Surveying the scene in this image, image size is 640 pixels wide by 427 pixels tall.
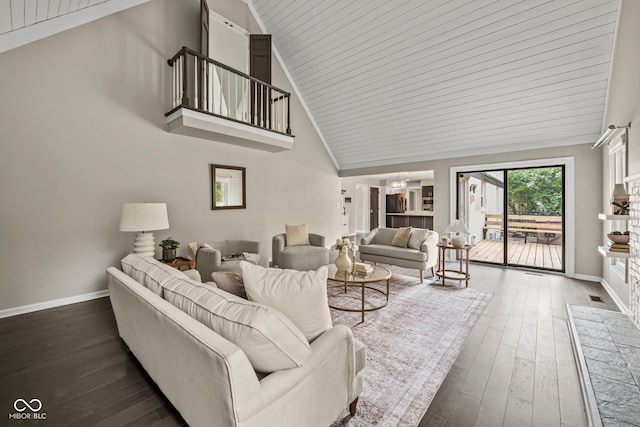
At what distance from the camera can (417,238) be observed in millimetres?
4648

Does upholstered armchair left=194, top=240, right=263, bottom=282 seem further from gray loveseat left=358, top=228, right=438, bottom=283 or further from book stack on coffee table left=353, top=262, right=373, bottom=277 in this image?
gray loveseat left=358, top=228, right=438, bottom=283

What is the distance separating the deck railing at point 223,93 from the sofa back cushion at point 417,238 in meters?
2.97

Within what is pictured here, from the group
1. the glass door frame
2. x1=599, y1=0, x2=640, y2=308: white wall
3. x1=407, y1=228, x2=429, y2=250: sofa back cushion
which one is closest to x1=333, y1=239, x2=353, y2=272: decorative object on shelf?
x1=407, y1=228, x2=429, y2=250: sofa back cushion

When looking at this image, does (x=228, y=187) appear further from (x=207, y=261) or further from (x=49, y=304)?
(x=49, y=304)

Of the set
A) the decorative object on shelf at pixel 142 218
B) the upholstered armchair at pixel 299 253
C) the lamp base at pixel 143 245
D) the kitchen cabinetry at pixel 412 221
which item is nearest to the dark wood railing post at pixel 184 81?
the decorative object on shelf at pixel 142 218

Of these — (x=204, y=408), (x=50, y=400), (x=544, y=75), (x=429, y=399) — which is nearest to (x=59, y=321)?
(x=50, y=400)

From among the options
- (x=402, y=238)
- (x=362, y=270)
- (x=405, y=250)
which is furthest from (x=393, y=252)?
(x=362, y=270)

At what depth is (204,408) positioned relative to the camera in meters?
1.13

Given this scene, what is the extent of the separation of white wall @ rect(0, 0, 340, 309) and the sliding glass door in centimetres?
512

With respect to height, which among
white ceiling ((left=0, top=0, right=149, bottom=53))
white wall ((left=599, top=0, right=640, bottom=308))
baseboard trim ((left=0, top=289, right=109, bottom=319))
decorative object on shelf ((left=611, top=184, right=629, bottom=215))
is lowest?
baseboard trim ((left=0, top=289, right=109, bottom=319))

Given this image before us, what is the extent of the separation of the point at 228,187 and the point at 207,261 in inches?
68.3

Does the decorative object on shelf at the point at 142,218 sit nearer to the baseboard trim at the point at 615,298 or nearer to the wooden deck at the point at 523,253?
the baseboard trim at the point at 615,298

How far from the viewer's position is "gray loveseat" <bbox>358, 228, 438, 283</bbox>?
4320 millimetres

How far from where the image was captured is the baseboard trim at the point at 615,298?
2.99 meters
